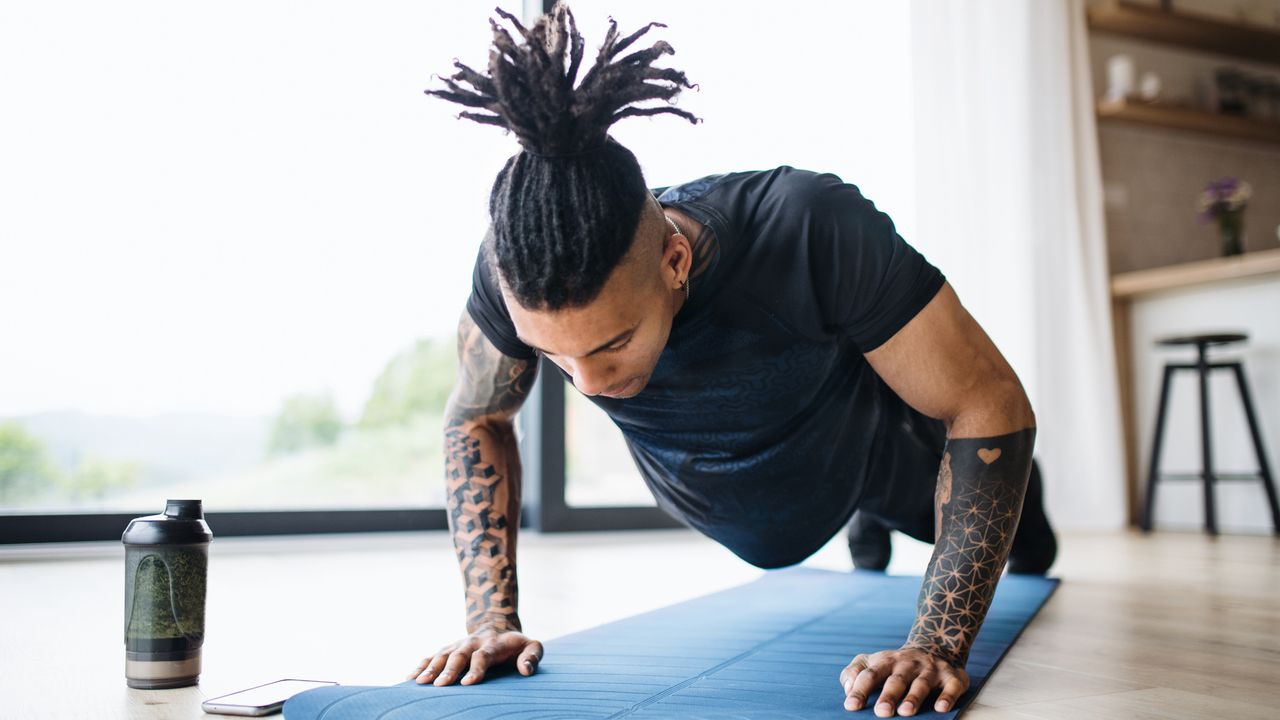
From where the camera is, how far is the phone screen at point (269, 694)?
1.08 m

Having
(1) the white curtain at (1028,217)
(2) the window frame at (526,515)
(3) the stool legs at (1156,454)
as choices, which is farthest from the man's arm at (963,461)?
(3) the stool legs at (1156,454)

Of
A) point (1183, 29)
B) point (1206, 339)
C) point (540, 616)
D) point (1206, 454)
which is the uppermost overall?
point (1183, 29)

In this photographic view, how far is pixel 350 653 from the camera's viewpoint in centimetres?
145

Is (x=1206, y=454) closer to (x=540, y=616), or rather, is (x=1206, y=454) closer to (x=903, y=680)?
(x=540, y=616)

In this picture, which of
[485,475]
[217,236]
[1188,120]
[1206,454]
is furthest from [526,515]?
[1188,120]

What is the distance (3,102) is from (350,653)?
234cm

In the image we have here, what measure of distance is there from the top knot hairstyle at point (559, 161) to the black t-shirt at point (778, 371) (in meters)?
0.20

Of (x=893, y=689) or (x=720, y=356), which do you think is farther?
(x=720, y=356)

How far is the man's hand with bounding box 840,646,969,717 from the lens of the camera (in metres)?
1.07

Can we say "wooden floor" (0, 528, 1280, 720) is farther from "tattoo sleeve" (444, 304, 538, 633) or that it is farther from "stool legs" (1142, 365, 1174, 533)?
"stool legs" (1142, 365, 1174, 533)

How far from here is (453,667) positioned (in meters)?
1.16

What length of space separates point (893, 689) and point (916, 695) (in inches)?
1.0

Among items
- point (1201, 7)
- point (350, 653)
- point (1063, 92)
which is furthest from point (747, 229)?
point (1201, 7)

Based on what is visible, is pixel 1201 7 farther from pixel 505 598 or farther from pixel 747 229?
pixel 505 598
